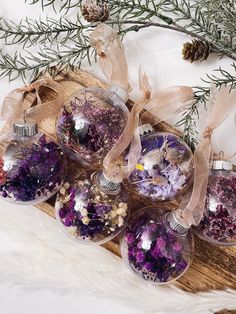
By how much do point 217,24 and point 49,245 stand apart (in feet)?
2.03

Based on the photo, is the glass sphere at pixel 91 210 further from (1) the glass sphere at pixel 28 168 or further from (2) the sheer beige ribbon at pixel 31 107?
(2) the sheer beige ribbon at pixel 31 107

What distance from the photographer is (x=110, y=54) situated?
3.81ft

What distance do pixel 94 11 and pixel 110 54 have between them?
0.32 ft

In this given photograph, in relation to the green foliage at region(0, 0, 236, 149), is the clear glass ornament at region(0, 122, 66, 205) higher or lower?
lower

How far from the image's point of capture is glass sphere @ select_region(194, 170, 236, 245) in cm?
111

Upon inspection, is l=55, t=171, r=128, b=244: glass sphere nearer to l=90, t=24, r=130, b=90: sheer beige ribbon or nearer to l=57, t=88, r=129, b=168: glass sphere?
l=57, t=88, r=129, b=168: glass sphere

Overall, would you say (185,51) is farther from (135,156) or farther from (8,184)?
(8,184)

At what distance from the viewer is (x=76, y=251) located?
4.16 ft

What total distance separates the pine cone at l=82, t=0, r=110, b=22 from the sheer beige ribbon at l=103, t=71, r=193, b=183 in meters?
0.15

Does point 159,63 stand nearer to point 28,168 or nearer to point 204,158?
point 204,158

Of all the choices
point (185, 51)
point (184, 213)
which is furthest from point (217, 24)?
point (184, 213)

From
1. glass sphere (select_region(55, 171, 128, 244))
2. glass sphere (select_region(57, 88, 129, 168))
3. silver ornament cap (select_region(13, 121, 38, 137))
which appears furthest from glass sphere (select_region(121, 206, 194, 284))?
silver ornament cap (select_region(13, 121, 38, 137))

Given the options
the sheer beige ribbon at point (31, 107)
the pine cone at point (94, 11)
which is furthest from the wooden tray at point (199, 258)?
the pine cone at point (94, 11)

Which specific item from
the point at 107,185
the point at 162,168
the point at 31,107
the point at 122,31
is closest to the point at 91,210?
the point at 107,185
